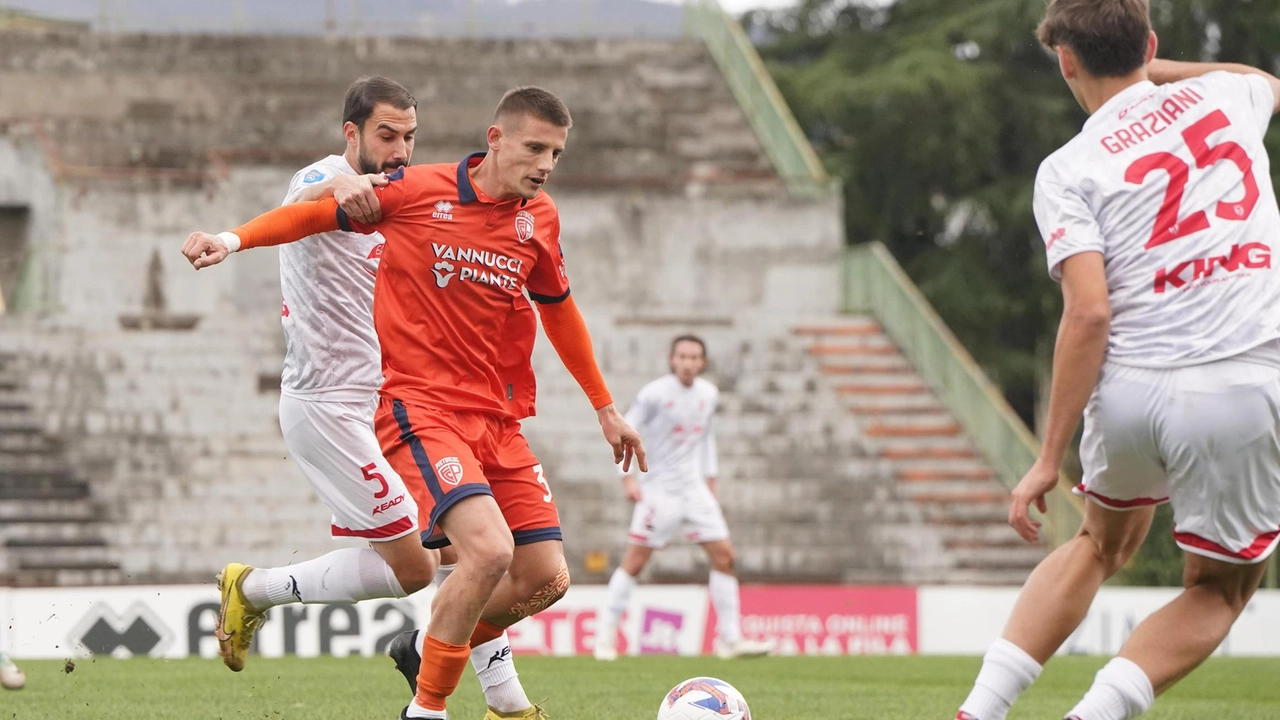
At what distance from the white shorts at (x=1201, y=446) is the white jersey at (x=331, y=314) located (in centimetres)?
333

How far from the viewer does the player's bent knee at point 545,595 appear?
6352mm

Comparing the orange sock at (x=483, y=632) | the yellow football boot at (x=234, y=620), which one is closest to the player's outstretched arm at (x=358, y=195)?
the orange sock at (x=483, y=632)

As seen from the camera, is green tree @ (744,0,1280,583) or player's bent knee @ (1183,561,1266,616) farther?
green tree @ (744,0,1280,583)

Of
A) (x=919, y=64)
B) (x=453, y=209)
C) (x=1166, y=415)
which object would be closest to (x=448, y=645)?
(x=453, y=209)

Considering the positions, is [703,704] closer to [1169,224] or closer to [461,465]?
[461,465]

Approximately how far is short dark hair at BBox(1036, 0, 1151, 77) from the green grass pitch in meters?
4.03

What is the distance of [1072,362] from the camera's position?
15.7ft

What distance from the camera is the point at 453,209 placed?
20.8 feet

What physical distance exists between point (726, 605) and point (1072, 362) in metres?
9.46

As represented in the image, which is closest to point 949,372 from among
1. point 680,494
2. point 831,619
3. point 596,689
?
point 831,619

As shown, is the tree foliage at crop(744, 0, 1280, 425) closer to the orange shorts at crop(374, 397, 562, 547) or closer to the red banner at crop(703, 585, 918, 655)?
the red banner at crop(703, 585, 918, 655)

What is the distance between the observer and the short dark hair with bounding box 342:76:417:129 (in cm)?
707

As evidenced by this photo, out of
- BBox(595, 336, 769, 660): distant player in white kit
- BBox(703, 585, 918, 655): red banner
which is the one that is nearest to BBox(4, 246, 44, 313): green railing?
BBox(595, 336, 769, 660): distant player in white kit

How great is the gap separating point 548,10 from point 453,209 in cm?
2250
